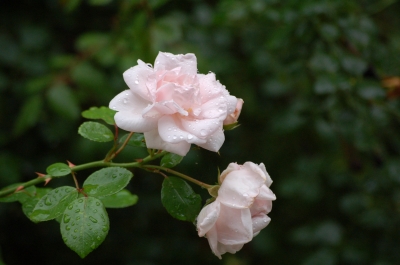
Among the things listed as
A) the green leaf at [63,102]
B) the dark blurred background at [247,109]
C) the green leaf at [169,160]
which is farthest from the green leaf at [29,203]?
the green leaf at [63,102]

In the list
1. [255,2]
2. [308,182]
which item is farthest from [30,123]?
[308,182]

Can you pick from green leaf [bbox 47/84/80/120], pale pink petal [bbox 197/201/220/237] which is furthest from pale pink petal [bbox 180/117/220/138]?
green leaf [bbox 47/84/80/120]

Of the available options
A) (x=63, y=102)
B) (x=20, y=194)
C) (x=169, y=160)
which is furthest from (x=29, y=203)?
(x=63, y=102)

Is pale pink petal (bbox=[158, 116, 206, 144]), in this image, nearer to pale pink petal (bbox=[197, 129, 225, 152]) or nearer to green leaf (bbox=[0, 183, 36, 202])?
pale pink petal (bbox=[197, 129, 225, 152])

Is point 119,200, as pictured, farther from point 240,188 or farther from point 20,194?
point 240,188

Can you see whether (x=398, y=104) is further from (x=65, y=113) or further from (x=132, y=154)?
(x=65, y=113)

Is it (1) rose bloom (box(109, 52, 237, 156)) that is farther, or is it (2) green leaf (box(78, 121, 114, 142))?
(2) green leaf (box(78, 121, 114, 142))
